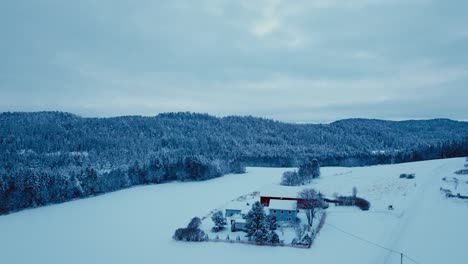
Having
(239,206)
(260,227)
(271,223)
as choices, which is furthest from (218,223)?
(239,206)

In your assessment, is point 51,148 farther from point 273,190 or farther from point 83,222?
Result: point 273,190

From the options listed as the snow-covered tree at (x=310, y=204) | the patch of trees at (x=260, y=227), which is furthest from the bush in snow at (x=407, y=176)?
the patch of trees at (x=260, y=227)

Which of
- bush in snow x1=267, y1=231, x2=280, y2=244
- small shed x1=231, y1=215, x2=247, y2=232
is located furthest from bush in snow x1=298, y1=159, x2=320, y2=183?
bush in snow x1=267, y1=231, x2=280, y2=244

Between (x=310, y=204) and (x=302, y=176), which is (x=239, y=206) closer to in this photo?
(x=310, y=204)

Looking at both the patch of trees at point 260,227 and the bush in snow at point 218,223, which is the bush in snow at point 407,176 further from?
the bush in snow at point 218,223

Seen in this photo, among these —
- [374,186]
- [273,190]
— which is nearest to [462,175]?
[374,186]
